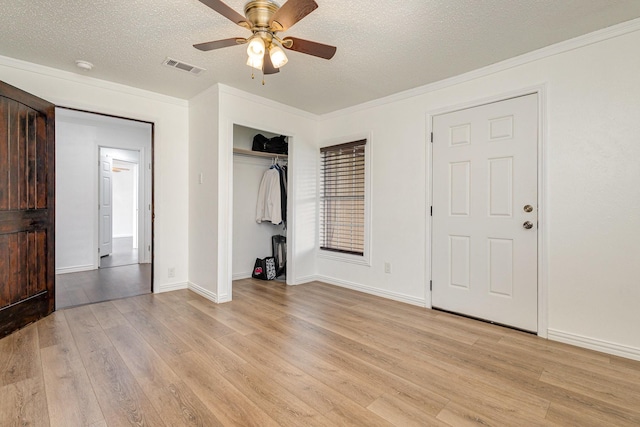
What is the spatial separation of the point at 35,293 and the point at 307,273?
2968mm

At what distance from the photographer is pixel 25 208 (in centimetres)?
279

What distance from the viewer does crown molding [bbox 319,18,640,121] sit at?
230cm

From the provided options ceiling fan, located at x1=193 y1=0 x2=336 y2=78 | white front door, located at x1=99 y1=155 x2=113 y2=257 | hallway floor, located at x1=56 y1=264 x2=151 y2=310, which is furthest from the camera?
white front door, located at x1=99 y1=155 x2=113 y2=257

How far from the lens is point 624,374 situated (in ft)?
6.72

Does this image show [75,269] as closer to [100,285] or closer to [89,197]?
[89,197]

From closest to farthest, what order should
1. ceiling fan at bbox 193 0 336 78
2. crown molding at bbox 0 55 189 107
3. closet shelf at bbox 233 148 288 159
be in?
ceiling fan at bbox 193 0 336 78 → crown molding at bbox 0 55 189 107 → closet shelf at bbox 233 148 288 159

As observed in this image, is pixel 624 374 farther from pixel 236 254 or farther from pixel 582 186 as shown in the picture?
pixel 236 254

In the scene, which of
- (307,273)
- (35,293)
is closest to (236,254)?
(307,273)

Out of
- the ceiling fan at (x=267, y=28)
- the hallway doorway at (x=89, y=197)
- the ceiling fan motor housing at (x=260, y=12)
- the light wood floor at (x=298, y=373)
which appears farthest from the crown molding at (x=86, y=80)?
the light wood floor at (x=298, y=373)

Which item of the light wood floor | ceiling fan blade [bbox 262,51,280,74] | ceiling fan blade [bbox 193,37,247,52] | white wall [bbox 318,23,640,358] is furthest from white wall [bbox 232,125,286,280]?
white wall [bbox 318,23,640,358]

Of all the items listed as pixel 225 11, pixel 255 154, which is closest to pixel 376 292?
pixel 255 154

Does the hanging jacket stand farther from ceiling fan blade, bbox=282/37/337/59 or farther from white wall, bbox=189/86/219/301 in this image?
ceiling fan blade, bbox=282/37/337/59

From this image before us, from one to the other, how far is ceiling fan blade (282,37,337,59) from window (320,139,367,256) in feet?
6.28

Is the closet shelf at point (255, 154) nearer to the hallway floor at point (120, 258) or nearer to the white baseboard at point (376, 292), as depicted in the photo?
the white baseboard at point (376, 292)
